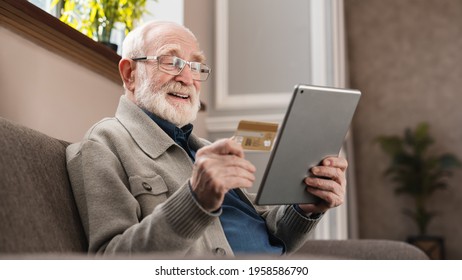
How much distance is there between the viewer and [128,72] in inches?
69.2

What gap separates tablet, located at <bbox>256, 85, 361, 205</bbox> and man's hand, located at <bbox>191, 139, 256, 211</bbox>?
161 mm

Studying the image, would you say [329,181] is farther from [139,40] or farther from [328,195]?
[139,40]

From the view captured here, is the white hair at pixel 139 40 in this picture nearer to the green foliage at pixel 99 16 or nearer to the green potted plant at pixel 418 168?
the green foliage at pixel 99 16

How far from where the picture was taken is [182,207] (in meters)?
1.17

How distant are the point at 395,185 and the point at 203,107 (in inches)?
161

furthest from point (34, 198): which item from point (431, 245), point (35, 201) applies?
point (431, 245)

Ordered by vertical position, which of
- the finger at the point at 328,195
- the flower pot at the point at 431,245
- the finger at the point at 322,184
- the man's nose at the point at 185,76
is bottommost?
the flower pot at the point at 431,245

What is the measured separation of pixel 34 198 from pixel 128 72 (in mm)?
674

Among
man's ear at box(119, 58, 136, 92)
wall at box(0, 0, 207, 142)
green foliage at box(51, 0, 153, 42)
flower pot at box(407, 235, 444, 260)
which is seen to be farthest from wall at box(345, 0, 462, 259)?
man's ear at box(119, 58, 136, 92)

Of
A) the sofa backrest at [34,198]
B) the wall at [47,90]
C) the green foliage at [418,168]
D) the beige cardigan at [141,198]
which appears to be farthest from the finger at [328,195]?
the green foliage at [418,168]

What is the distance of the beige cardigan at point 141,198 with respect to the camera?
1180 millimetres

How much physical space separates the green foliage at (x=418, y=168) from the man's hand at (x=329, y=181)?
503 cm
